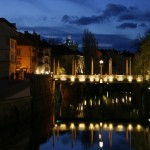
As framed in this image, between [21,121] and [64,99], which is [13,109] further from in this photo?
[64,99]

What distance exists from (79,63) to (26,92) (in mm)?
82803

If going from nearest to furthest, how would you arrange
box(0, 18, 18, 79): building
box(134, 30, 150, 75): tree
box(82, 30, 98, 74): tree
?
box(134, 30, 150, 75): tree < box(0, 18, 18, 79): building < box(82, 30, 98, 74): tree

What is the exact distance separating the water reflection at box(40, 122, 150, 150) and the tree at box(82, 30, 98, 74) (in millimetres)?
50735

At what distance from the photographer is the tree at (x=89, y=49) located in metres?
107

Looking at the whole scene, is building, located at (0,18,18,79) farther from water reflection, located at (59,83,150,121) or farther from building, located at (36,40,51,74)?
building, located at (36,40,51,74)

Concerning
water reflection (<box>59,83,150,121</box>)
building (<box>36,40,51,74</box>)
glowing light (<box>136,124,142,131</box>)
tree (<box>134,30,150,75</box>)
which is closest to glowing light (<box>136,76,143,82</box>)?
tree (<box>134,30,150,75</box>)

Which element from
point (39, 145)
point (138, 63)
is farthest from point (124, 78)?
point (39, 145)

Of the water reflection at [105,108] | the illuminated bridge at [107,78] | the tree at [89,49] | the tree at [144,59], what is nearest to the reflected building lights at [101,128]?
the water reflection at [105,108]

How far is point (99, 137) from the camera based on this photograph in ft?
150

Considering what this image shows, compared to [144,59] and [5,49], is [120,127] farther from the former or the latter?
[5,49]

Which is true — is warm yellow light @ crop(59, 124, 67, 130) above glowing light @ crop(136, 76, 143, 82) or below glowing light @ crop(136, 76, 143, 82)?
below

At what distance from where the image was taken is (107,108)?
7669 centimetres

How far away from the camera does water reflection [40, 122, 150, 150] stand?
40.6 m

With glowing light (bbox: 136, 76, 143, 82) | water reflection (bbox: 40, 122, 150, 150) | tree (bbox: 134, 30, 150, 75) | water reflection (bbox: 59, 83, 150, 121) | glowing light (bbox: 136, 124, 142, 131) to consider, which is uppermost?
tree (bbox: 134, 30, 150, 75)
